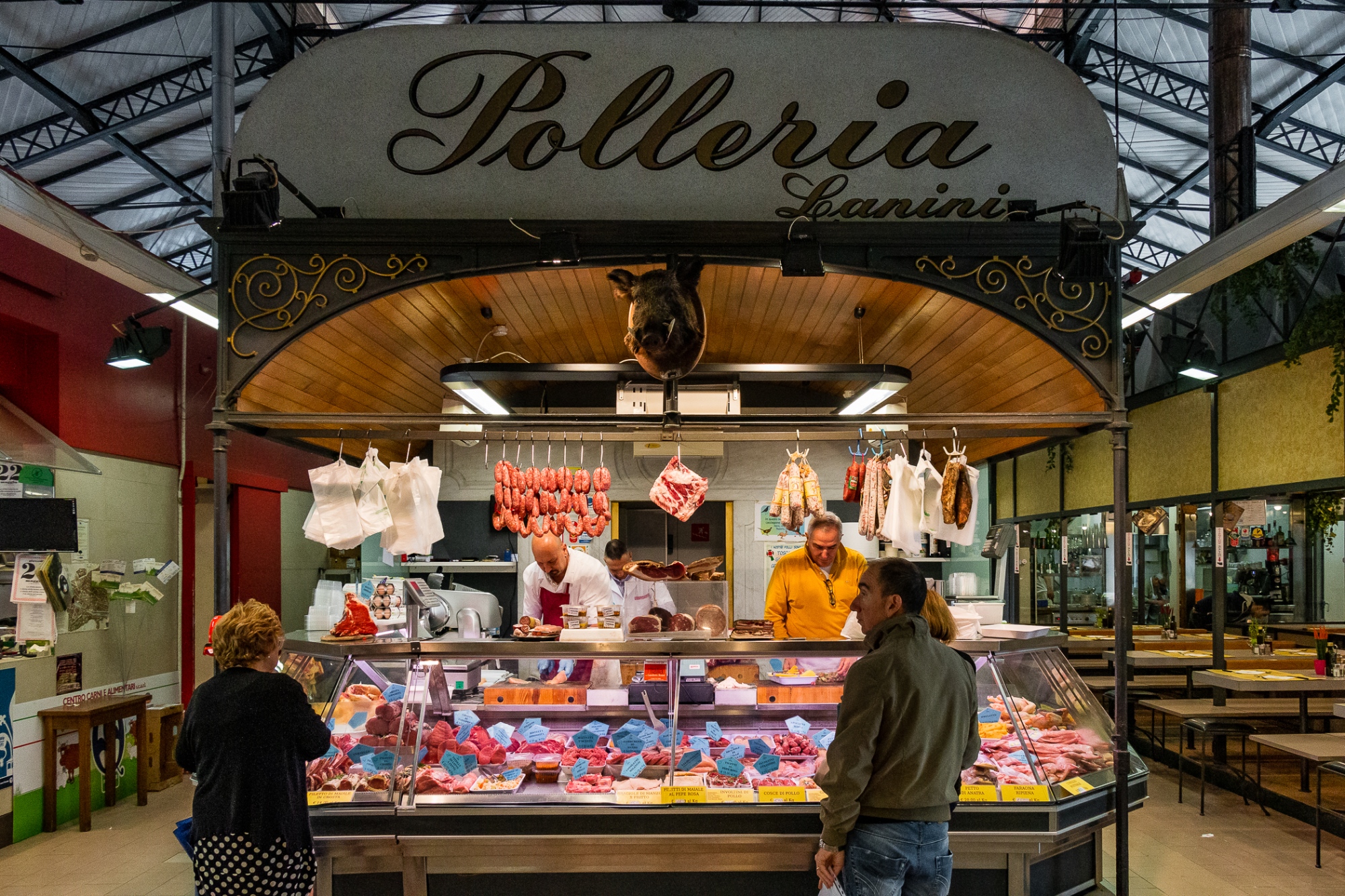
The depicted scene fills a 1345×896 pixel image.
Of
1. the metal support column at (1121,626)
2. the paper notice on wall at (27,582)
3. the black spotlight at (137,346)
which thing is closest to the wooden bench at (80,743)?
the paper notice on wall at (27,582)

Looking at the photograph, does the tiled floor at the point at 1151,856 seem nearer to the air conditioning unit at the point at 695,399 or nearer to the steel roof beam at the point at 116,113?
the air conditioning unit at the point at 695,399

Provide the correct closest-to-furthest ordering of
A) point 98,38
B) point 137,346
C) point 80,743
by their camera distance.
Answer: point 137,346, point 80,743, point 98,38

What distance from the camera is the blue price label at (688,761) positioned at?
4.11 meters

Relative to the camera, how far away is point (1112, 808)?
14.3ft

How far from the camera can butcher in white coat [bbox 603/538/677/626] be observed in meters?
6.86

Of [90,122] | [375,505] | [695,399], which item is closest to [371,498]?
[375,505]

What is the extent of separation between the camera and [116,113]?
11.3m

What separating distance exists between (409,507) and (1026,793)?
11.0ft

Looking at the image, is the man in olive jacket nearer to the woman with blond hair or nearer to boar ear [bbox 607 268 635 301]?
the woman with blond hair

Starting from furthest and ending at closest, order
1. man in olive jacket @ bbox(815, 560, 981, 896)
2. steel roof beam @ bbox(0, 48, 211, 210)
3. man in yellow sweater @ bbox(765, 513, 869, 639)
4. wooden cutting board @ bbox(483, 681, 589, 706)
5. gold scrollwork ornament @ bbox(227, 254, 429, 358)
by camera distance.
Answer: steel roof beam @ bbox(0, 48, 211, 210) → man in yellow sweater @ bbox(765, 513, 869, 639) → wooden cutting board @ bbox(483, 681, 589, 706) → gold scrollwork ornament @ bbox(227, 254, 429, 358) → man in olive jacket @ bbox(815, 560, 981, 896)

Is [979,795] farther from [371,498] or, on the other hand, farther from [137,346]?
[137,346]

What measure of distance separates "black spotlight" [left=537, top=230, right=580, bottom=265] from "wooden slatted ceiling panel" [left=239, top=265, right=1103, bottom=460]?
2.87 ft

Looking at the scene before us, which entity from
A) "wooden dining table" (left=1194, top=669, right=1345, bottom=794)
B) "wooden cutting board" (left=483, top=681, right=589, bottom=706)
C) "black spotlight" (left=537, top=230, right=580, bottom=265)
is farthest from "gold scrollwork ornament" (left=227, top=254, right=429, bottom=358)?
"wooden dining table" (left=1194, top=669, right=1345, bottom=794)

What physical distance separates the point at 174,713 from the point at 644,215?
237 inches
